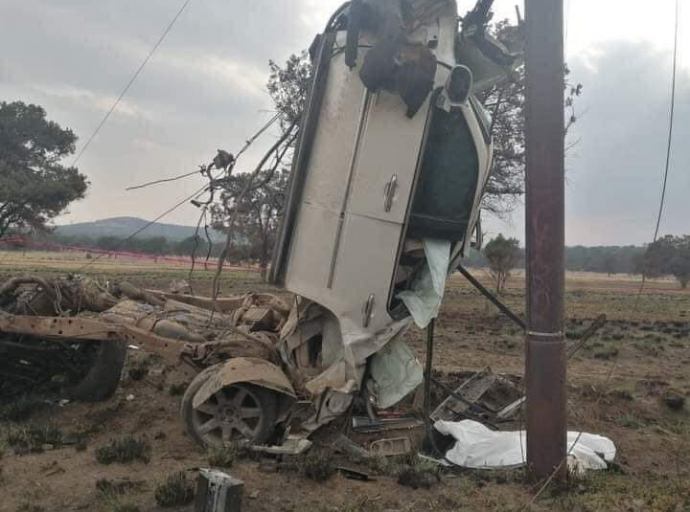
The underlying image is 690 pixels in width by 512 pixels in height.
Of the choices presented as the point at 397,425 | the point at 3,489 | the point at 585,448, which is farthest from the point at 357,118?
the point at 3,489

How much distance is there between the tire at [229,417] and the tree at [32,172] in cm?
2345

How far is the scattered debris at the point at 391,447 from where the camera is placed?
523 cm

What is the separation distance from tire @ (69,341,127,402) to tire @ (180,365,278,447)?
2100 mm

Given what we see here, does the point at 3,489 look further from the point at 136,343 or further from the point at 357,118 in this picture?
the point at 357,118

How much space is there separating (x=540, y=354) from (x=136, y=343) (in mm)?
3695

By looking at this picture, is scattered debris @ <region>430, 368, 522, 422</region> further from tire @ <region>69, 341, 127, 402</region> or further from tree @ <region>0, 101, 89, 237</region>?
tree @ <region>0, 101, 89, 237</region>

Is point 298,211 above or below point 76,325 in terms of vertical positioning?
above

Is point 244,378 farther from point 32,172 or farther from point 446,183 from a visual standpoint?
point 32,172

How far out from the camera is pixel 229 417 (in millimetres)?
5215

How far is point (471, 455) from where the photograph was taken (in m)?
5.30

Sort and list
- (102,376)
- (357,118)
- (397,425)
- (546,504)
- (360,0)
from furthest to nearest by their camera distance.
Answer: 1. (102,376)
2. (397,425)
3. (357,118)
4. (360,0)
5. (546,504)

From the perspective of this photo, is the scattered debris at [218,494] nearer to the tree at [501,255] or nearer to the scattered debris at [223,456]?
the scattered debris at [223,456]

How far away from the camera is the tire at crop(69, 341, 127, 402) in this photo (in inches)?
270

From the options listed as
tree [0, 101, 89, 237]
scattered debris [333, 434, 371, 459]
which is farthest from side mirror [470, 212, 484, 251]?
tree [0, 101, 89, 237]
